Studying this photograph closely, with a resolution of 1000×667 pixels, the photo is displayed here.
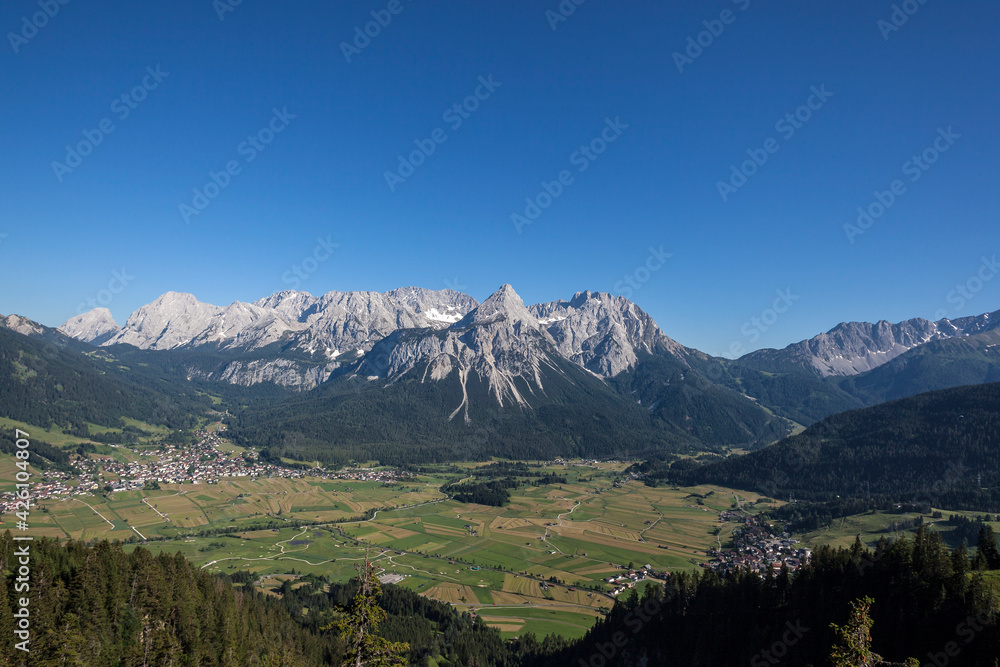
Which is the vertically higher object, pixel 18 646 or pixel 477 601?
pixel 18 646

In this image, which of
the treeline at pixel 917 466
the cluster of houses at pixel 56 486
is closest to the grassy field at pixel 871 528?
the treeline at pixel 917 466

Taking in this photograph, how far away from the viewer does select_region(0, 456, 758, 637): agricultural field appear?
102m

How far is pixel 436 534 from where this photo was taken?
140000 millimetres

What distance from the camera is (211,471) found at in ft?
643

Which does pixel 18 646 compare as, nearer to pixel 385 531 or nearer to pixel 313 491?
pixel 385 531

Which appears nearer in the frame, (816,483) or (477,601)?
(477,601)

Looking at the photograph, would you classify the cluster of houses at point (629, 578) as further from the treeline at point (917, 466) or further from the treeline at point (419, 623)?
the treeline at point (917, 466)

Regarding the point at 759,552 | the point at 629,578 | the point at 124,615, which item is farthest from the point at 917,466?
the point at 124,615

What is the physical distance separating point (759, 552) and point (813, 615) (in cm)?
7261

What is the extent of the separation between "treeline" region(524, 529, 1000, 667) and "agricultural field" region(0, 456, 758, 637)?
22.1 m

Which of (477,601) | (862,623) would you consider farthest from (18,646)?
(477,601)

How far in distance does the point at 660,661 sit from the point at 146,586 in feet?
187

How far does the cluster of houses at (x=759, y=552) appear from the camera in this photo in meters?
101

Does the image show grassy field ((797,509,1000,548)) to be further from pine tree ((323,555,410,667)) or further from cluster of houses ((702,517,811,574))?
pine tree ((323,555,410,667))
